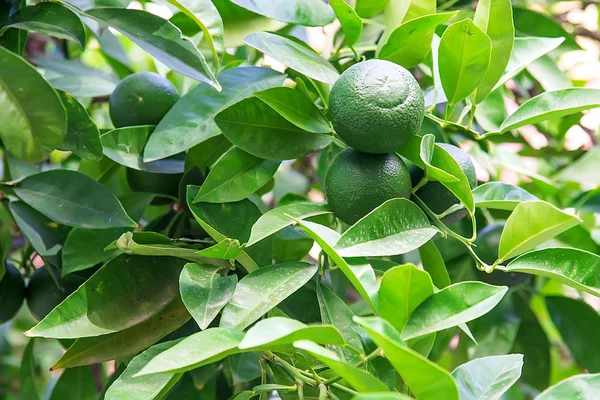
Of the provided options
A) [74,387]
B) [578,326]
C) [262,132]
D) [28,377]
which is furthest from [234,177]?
[578,326]

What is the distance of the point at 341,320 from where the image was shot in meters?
0.62

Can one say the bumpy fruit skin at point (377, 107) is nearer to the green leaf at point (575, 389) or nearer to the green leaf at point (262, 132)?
the green leaf at point (262, 132)

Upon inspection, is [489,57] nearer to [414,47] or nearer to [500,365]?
[414,47]

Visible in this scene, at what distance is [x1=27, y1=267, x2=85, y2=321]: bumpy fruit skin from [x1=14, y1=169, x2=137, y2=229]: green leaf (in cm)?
13

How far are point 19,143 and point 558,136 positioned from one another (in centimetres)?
104

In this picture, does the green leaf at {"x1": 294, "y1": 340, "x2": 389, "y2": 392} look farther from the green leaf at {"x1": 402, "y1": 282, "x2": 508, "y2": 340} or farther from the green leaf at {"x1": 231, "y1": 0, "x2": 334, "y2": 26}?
the green leaf at {"x1": 231, "y1": 0, "x2": 334, "y2": 26}

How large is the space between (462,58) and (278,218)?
0.24 m

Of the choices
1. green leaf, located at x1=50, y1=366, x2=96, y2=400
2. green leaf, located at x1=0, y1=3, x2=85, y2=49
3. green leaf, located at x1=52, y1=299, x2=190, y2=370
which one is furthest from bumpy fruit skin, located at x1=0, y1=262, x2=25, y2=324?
green leaf, located at x1=0, y1=3, x2=85, y2=49

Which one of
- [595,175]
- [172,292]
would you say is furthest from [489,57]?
[595,175]

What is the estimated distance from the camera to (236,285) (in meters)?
0.62

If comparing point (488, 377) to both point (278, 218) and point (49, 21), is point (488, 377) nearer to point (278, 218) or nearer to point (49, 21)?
point (278, 218)

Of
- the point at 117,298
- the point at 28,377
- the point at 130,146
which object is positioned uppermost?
the point at 130,146

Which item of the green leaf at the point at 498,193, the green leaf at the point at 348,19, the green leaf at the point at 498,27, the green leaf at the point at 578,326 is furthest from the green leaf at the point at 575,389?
the green leaf at the point at 578,326

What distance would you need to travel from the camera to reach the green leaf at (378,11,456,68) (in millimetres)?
711
